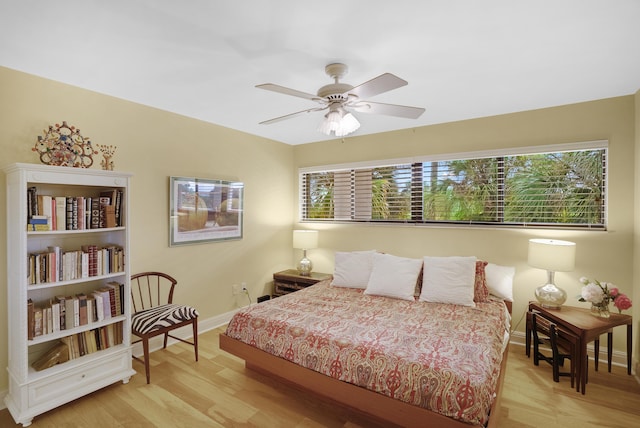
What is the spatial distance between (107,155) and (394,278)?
9.60 ft

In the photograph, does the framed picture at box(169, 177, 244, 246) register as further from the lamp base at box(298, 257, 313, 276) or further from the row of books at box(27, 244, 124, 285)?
the lamp base at box(298, 257, 313, 276)

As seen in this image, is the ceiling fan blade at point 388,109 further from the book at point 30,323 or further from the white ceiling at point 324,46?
the book at point 30,323

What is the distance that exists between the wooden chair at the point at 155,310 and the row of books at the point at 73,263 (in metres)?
0.43

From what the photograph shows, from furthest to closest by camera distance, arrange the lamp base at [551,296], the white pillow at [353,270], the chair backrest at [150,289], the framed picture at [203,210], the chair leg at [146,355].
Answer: the white pillow at [353,270], the framed picture at [203,210], the chair backrest at [150,289], the lamp base at [551,296], the chair leg at [146,355]

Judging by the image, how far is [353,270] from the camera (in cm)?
344

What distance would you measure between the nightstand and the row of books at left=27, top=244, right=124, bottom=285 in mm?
2089

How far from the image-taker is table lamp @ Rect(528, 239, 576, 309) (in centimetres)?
264

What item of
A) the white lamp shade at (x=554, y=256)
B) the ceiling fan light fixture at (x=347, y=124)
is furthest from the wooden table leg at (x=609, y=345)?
the ceiling fan light fixture at (x=347, y=124)

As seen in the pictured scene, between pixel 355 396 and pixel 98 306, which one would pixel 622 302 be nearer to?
pixel 355 396

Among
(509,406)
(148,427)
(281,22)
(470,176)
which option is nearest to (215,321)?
(148,427)

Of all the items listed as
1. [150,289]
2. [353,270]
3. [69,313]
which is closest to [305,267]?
[353,270]

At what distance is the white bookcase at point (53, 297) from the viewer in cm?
201

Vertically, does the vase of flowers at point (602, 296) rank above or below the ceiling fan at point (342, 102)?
below

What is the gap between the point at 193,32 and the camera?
70.1 inches
